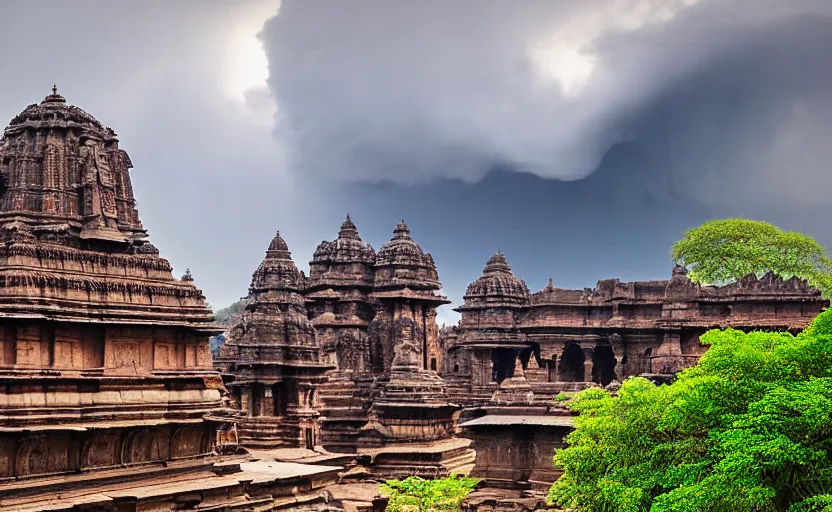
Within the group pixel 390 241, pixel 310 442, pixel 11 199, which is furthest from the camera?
pixel 390 241

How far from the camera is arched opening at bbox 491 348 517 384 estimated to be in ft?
157

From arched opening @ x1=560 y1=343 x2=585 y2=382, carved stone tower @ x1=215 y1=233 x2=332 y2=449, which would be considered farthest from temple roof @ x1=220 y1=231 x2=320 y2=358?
arched opening @ x1=560 y1=343 x2=585 y2=382

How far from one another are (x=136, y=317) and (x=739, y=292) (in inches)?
999

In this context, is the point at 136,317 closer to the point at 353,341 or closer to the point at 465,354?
the point at 353,341

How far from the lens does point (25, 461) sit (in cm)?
2017

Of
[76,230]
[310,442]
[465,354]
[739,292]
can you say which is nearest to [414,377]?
[310,442]

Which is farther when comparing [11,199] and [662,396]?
[11,199]

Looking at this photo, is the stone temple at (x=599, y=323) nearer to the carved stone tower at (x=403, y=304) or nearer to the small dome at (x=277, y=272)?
the carved stone tower at (x=403, y=304)

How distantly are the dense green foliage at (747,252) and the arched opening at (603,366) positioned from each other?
7.88m

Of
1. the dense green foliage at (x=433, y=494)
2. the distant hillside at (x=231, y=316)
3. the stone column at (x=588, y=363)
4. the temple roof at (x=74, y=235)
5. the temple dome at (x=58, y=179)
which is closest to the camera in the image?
the temple roof at (x=74, y=235)

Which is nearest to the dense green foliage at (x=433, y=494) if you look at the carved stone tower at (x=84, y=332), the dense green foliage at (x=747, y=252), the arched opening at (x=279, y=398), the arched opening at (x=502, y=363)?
the carved stone tower at (x=84, y=332)

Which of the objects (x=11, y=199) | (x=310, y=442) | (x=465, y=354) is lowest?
(x=310, y=442)

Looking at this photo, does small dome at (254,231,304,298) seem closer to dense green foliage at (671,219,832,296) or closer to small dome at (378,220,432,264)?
small dome at (378,220,432,264)

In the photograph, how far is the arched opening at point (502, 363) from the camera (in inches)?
1880
